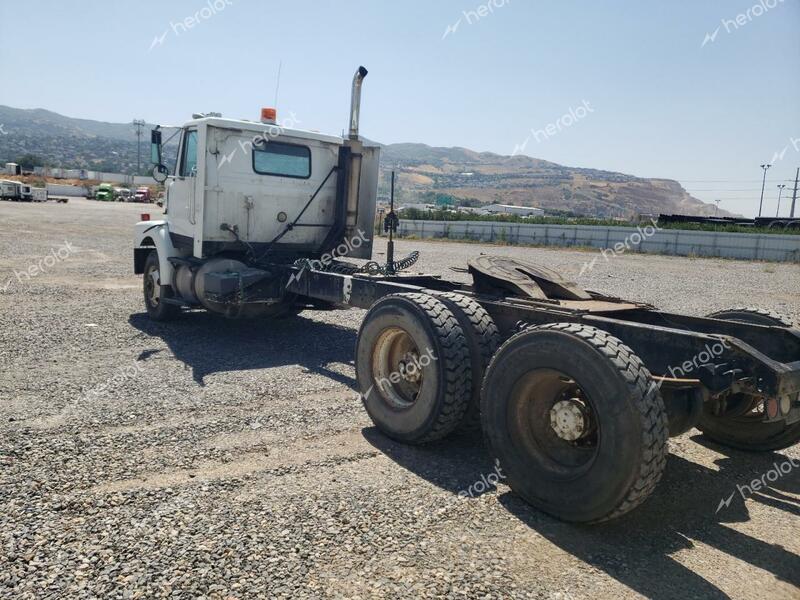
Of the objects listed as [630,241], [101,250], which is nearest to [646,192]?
[630,241]

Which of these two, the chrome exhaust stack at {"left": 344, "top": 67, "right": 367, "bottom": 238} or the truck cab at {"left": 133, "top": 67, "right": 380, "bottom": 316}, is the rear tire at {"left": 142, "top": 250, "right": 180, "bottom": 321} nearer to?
the truck cab at {"left": 133, "top": 67, "right": 380, "bottom": 316}

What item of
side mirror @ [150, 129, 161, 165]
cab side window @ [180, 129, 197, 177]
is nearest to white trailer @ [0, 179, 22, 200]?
side mirror @ [150, 129, 161, 165]

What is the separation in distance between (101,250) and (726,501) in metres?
19.0

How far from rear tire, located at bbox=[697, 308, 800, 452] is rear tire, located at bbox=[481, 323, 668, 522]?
1633 millimetres

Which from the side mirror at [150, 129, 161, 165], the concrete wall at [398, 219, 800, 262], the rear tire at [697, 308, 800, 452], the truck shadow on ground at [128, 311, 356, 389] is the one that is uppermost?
the side mirror at [150, 129, 161, 165]

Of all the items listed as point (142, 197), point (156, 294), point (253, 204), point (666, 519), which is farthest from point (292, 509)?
point (142, 197)

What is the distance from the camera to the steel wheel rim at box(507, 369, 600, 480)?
367cm

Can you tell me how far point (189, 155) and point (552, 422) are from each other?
6.47 metres

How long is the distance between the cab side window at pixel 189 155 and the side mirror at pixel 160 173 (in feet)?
1.44

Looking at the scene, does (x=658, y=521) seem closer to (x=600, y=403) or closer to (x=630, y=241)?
(x=600, y=403)

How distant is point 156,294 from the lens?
913 cm

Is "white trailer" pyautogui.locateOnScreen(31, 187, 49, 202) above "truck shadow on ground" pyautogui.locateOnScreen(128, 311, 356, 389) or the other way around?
above

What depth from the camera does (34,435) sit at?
4.58 meters

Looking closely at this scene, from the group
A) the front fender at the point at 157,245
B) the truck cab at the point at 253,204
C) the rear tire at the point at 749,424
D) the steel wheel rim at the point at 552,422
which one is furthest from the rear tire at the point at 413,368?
the front fender at the point at 157,245
